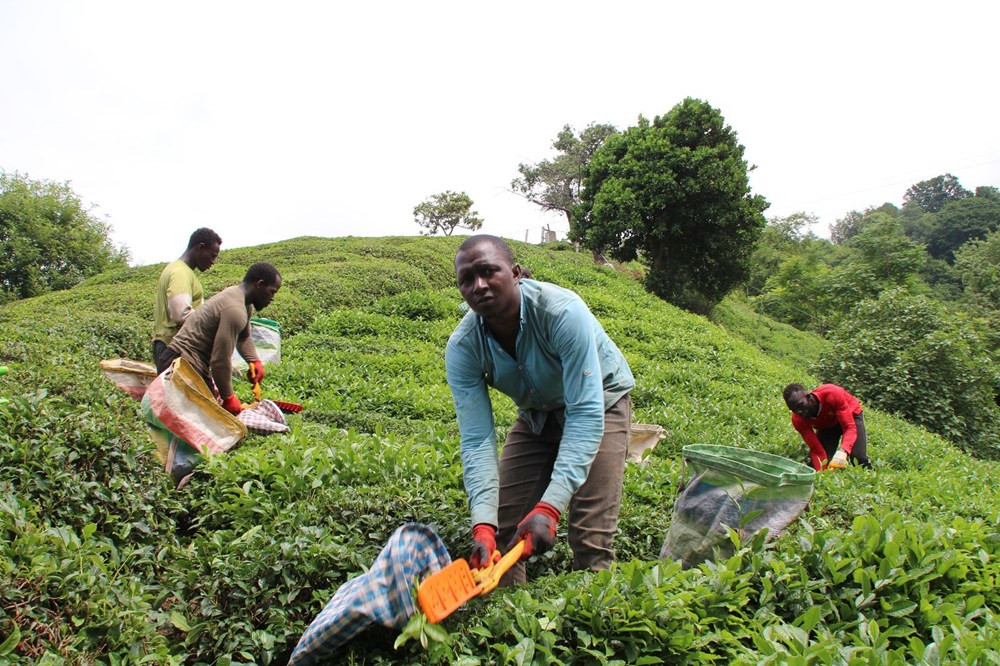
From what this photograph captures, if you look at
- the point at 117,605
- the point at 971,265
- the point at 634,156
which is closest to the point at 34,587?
the point at 117,605

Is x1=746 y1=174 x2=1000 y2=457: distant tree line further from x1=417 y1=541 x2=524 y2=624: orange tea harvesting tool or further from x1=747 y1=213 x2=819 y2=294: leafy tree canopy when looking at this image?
x1=417 y1=541 x2=524 y2=624: orange tea harvesting tool

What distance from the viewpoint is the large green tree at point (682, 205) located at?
19.9 metres

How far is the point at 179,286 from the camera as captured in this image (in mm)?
4691

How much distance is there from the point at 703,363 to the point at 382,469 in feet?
29.3

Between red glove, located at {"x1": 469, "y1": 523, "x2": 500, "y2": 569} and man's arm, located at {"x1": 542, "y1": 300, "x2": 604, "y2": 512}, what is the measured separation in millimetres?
272

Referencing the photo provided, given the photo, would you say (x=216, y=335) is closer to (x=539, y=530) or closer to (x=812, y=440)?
(x=539, y=530)

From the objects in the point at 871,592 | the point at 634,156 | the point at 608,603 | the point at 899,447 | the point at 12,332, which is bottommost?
the point at 899,447

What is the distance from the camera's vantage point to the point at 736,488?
9.96 ft

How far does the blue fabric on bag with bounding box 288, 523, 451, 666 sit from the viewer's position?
2.11 meters

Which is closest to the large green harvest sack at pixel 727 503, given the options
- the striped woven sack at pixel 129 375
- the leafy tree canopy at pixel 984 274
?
the striped woven sack at pixel 129 375

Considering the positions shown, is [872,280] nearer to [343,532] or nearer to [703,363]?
[703,363]

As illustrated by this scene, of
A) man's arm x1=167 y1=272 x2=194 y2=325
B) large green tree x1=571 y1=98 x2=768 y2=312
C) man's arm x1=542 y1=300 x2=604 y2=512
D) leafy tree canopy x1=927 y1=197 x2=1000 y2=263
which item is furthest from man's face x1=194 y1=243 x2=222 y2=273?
leafy tree canopy x1=927 y1=197 x2=1000 y2=263

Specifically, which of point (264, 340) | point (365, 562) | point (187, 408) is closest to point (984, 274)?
point (264, 340)

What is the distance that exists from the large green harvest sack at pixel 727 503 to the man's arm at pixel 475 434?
102 centimetres
